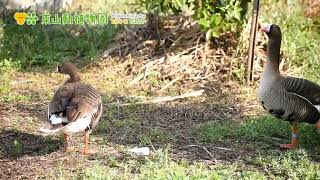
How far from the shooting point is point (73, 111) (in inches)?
212

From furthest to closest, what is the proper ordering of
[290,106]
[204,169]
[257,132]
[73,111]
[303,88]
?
[257,132] → [303,88] → [290,106] → [73,111] → [204,169]

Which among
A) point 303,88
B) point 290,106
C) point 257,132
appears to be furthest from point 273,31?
point 257,132

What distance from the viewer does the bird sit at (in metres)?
5.30

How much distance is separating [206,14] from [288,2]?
3.42 m

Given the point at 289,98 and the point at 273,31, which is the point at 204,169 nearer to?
the point at 289,98

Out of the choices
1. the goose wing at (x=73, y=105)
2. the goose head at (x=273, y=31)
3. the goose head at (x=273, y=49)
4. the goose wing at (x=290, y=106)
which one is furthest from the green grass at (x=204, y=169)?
the goose head at (x=273, y=31)

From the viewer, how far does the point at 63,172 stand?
17.0 feet

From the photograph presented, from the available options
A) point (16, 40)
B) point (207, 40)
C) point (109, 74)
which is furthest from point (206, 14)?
point (16, 40)

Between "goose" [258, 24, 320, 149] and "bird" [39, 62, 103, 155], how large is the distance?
186 cm

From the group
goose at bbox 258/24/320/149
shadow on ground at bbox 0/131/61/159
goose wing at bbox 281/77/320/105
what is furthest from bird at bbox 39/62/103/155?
goose wing at bbox 281/77/320/105

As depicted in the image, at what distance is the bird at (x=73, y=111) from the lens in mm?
5305

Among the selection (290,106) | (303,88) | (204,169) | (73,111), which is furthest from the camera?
(303,88)

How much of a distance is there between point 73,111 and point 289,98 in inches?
91.0

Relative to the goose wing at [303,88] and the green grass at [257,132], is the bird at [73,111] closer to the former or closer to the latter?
the green grass at [257,132]
